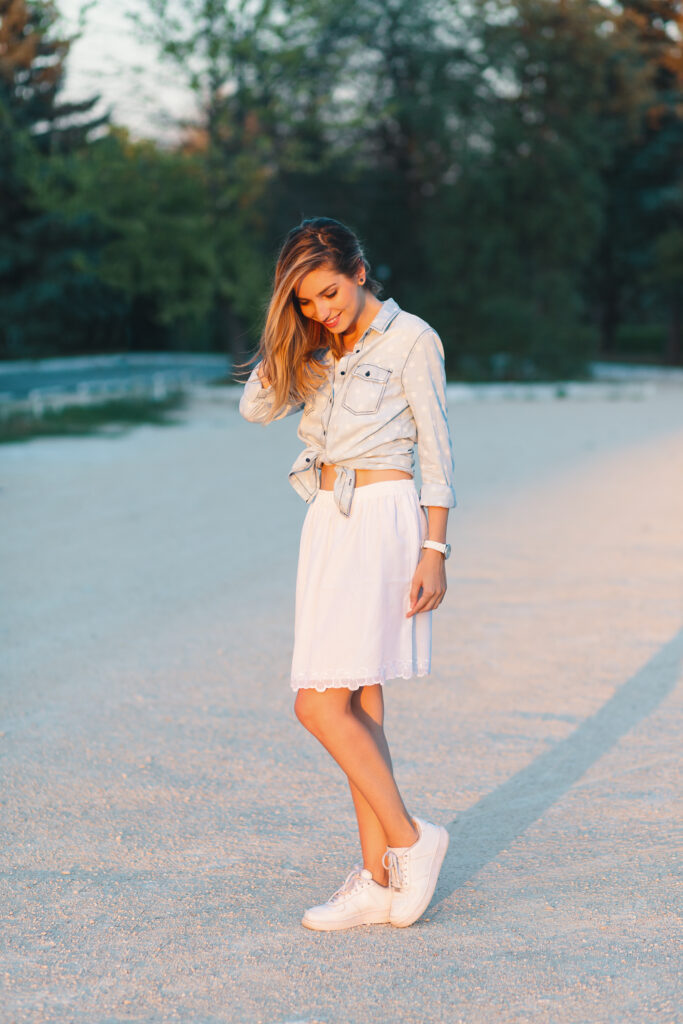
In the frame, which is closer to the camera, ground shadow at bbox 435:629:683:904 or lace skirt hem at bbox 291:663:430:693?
lace skirt hem at bbox 291:663:430:693

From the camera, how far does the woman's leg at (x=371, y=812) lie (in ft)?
10.2

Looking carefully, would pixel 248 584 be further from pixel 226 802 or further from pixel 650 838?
pixel 650 838

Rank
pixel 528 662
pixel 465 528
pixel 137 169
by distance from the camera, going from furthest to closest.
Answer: pixel 137 169, pixel 465 528, pixel 528 662

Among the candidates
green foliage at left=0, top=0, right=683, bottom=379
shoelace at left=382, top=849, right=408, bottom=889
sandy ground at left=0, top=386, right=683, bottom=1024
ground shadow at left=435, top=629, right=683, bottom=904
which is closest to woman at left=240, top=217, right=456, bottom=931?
shoelace at left=382, top=849, right=408, bottom=889

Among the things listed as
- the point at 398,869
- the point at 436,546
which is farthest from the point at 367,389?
the point at 398,869

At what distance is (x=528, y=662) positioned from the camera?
5648 mm

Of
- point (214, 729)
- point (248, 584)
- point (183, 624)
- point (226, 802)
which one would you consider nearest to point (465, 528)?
point (248, 584)

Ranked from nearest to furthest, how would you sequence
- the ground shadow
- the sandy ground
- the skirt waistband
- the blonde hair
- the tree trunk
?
1. the sandy ground
2. the blonde hair
3. the skirt waistband
4. the ground shadow
5. the tree trunk

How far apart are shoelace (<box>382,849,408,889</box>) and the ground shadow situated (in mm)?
250

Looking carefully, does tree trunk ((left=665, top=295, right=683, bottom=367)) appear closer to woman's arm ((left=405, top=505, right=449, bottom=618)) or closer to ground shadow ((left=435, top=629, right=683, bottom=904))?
ground shadow ((left=435, top=629, right=683, bottom=904))

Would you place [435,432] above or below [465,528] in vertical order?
above

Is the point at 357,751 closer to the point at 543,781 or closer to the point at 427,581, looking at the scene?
the point at 427,581

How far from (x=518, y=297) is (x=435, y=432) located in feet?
96.1

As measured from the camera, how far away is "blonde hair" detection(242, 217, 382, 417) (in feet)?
9.53
